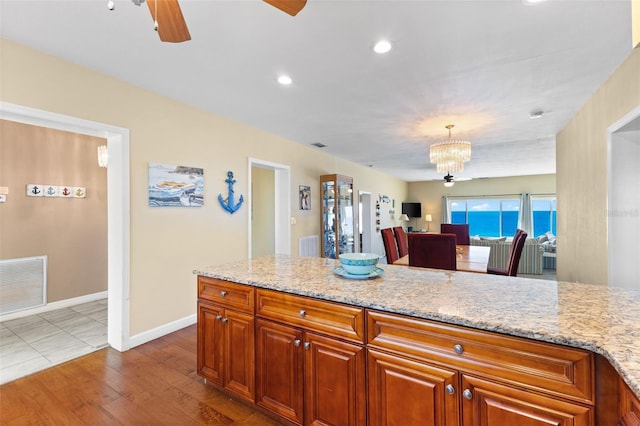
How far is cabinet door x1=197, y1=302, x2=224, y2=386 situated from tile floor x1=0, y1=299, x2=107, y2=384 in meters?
1.46

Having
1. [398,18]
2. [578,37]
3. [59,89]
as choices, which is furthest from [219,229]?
[578,37]

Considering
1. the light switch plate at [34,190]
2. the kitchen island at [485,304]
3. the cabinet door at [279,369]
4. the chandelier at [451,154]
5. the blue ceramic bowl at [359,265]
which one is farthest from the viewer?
the chandelier at [451,154]

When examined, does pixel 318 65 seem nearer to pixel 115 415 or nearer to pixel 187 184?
pixel 187 184

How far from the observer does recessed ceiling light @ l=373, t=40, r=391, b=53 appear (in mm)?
2023

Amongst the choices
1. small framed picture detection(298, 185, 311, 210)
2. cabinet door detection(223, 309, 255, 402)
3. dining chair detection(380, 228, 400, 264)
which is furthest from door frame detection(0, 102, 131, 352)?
dining chair detection(380, 228, 400, 264)

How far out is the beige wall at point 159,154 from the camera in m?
2.20

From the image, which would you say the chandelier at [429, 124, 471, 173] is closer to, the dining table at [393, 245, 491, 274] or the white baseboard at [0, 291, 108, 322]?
the dining table at [393, 245, 491, 274]

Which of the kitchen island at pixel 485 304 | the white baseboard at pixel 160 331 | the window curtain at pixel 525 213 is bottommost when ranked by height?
the white baseboard at pixel 160 331

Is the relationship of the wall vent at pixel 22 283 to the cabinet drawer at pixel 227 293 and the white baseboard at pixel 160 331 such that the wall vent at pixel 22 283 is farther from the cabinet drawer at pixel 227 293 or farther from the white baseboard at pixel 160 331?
the cabinet drawer at pixel 227 293

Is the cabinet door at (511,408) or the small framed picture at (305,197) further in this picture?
the small framed picture at (305,197)

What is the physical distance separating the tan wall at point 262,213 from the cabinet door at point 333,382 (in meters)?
4.53

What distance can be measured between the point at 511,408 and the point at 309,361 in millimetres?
892

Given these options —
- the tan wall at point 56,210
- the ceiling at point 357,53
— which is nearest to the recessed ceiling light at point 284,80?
the ceiling at point 357,53

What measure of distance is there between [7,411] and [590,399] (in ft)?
10.2
